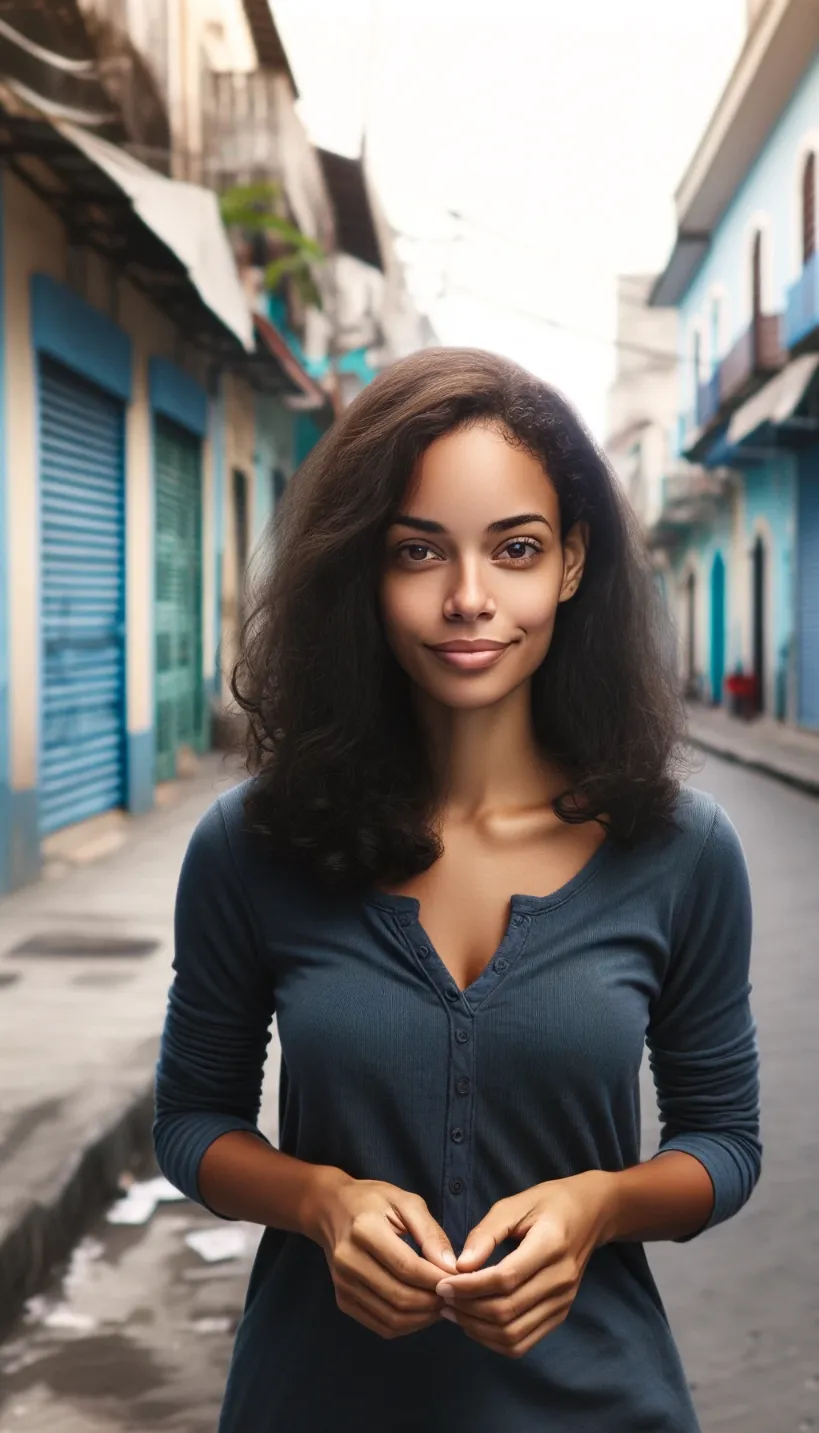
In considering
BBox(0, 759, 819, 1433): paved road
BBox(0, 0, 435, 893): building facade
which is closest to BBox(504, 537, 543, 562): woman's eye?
BBox(0, 759, 819, 1433): paved road

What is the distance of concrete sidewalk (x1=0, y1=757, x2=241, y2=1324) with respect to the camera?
3342mm

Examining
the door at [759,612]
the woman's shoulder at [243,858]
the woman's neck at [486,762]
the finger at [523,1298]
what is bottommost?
the finger at [523,1298]

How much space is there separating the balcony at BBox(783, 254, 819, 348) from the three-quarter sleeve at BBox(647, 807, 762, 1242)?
1558cm

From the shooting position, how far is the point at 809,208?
19.0 meters

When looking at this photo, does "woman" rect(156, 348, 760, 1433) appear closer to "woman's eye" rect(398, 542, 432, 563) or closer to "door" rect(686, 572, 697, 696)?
"woman's eye" rect(398, 542, 432, 563)

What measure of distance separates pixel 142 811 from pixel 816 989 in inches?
238

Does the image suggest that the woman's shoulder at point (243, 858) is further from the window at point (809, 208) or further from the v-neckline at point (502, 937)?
the window at point (809, 208)

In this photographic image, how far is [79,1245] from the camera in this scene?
11.5 feet

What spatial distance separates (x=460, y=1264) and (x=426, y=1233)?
0.15ft

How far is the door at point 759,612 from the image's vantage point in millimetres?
23812

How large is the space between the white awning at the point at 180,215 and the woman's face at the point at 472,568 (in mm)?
5956

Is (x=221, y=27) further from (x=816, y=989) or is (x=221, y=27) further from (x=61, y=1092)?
(x=61, y=1092)

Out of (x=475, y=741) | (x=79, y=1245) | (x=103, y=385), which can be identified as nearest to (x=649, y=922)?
(x=475, y=741)

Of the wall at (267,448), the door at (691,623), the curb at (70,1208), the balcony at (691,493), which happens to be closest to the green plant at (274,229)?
the wall at (267,448)
